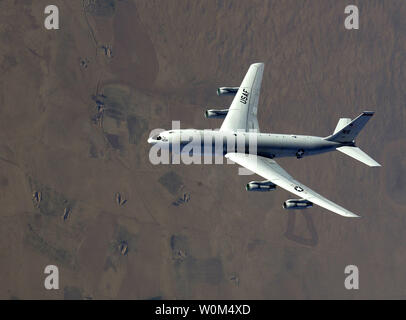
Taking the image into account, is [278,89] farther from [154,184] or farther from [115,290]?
[115,290]

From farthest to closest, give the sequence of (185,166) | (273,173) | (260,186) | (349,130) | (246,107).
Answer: (185,166) → (246,107) → (349,130) → (273,173) → (260,186)

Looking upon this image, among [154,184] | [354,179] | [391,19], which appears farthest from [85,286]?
[391,19]

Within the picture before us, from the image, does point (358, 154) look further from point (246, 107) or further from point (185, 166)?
point (185, 166)

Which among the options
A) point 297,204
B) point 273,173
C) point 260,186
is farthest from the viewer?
point 273,173

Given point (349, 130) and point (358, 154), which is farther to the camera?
point (349, 130)

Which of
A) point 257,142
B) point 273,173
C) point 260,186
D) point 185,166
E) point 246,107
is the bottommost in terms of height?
point 260,186

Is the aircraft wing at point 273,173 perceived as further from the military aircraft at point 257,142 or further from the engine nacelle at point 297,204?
the engine nacelle at point 297,204

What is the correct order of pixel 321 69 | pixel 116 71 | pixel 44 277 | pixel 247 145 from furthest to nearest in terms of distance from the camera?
1. pixel 321 69
2. pixel 116 71
3. pixel 44 277
4. pixel 247 145

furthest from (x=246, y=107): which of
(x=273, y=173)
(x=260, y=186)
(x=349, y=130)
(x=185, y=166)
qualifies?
(x=185, y=166)
